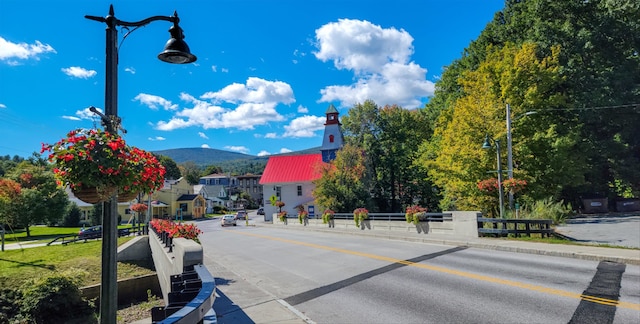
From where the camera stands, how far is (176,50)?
4.86 m

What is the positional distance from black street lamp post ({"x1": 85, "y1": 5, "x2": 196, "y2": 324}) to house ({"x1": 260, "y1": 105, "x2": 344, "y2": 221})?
1762 inches

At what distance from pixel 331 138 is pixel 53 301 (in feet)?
137

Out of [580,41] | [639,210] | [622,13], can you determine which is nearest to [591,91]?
[580,41]

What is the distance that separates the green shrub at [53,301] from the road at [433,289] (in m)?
4.53

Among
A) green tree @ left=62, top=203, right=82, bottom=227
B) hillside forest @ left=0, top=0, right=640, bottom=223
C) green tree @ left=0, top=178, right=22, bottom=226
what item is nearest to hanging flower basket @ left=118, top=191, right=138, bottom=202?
hillside forest @ left=0, top=0, right=640, bottom=223

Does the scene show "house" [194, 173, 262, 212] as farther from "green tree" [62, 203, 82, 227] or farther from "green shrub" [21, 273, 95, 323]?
"green shrub" [21, 273, 95, 323]

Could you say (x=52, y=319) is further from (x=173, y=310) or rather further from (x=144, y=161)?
(x=173, y=310)

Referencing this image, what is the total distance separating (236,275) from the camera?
11203 millimetres

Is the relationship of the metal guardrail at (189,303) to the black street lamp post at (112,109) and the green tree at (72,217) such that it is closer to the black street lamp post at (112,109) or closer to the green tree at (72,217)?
the black street lamp post at (112,109)

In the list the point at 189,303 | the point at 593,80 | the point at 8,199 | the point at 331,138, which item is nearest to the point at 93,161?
the point at 189,303

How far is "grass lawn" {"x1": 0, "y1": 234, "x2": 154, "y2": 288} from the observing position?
14.5 metres

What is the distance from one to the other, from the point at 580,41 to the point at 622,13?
14.0ft

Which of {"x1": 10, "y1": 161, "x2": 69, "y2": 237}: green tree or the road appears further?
{"x1": 10, "y1": 161, "x2": 69, "y2": 237}: green tree

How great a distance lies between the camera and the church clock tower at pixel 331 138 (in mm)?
50750
